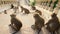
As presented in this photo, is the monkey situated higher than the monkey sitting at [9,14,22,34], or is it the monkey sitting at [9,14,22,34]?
the monkey

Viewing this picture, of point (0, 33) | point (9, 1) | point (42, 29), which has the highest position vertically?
point (42, 29)

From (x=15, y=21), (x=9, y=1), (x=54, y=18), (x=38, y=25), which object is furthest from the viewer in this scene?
(x=9, y=1)

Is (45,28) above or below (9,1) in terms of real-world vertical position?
above

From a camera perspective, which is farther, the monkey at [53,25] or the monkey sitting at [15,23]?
the monkey sitting at [15,23]

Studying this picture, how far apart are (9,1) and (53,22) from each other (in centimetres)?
752

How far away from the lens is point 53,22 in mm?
2021

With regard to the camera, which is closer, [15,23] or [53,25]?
[53,25]

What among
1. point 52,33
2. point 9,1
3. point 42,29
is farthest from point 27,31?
point 9,1

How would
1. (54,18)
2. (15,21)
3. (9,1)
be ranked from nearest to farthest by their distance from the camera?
1. (54,18)
2. (15,21)
3. (9,1)

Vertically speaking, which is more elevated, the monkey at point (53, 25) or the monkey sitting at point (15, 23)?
the monkey at point (53, 25)

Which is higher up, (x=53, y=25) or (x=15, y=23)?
(x=53, y=25)

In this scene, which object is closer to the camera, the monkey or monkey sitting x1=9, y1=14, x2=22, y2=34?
the monkey

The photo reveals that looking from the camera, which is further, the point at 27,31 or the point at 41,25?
the point at 27,31

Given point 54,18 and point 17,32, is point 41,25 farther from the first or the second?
point 17,32
